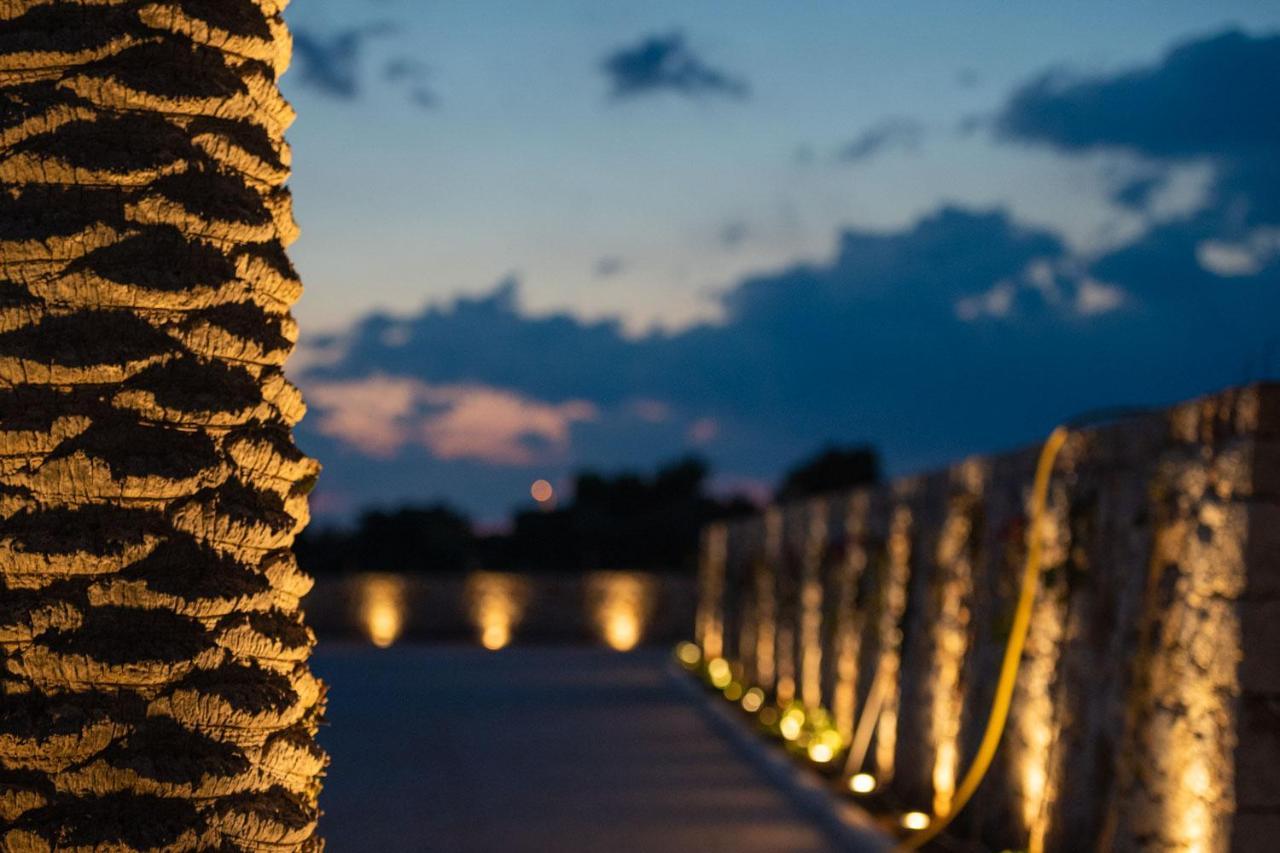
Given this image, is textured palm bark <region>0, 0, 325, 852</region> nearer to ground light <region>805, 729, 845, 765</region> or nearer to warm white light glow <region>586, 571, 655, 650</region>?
ground light <region>805, 729, 845, 765</region>

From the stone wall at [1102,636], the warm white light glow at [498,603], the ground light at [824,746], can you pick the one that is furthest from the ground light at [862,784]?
the warm white light glow at [498,603]

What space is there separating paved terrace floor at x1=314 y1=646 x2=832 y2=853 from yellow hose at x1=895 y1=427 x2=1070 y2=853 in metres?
0.99

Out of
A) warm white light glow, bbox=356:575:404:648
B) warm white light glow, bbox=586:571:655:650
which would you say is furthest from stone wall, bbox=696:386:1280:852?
warm white light glow, bbox=356:575:404:648

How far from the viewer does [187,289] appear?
11.8ft

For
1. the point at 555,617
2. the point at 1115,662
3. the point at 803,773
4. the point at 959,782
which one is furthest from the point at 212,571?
the point at 555,617

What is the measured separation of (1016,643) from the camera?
8.33m

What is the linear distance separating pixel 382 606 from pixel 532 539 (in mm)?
13289

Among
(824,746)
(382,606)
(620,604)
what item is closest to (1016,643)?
(824,746)

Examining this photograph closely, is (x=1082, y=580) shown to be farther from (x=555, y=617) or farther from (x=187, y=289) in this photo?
(x=555, y=617)

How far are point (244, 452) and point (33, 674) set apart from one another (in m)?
0.61

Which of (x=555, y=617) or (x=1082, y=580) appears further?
(x=555, y=617)

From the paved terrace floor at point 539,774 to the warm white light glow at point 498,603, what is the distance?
9.82 m

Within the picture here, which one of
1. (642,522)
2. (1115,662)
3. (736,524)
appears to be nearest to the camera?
(1115,662)

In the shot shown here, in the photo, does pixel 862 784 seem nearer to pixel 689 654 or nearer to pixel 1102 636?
pixel 1102 636
